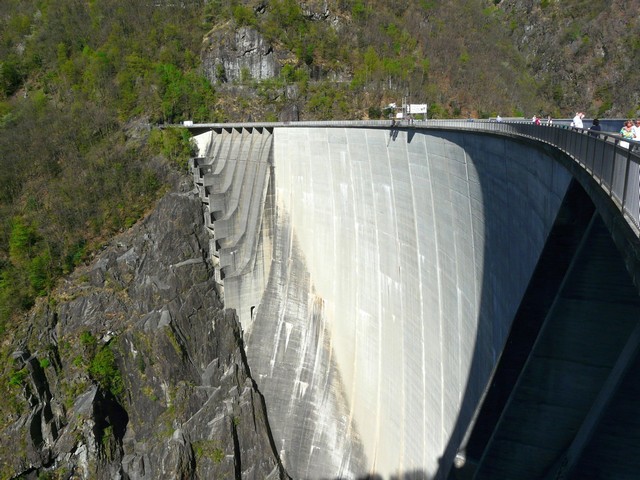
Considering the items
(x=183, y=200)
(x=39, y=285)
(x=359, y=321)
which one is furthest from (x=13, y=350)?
(x=359, y=321)

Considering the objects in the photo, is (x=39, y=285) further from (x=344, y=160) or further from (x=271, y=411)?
(x=344, y=160)

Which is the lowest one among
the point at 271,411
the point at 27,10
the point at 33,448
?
the point at 33,448

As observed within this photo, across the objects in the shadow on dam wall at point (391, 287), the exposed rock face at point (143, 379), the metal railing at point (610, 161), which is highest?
the metal railing at point (610, 161)

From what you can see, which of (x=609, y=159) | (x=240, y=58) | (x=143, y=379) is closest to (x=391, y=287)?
(x=609, y=159)

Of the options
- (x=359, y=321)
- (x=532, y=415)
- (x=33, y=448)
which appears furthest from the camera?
(x=33, y=448)

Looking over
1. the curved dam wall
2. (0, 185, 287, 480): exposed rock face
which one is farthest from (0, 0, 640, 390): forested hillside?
the curved dam wall

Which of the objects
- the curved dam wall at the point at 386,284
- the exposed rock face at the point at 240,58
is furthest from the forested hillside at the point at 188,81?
the curved dam wall at the point at 386,284

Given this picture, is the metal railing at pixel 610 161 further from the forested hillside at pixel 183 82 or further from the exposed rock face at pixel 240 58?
the exposed rock face at pixel 240 58
